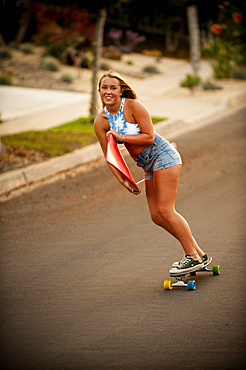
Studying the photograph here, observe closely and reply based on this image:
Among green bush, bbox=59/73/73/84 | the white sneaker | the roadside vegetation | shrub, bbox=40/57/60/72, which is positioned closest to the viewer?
the white sneaker

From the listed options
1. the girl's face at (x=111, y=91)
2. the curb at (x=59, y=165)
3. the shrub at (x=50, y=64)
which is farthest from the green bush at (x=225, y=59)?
the girl's face at (x=111, y=91)

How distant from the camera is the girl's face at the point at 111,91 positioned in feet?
13.2

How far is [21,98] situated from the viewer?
16.7m

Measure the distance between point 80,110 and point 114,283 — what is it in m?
10.9

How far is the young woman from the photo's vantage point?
4.03m

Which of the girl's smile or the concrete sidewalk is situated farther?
the concrete sidewalk

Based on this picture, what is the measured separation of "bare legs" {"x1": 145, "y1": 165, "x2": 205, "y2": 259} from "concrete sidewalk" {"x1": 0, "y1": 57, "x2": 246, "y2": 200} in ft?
11.6

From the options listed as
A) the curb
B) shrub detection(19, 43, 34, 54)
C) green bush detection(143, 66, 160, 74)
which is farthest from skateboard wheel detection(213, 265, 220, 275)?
shrub detection(19, 43, 34, 54)

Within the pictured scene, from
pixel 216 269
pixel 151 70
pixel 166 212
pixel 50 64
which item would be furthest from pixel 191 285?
pixel 151 70

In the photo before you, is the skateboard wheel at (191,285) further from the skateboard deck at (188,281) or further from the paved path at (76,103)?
the paved path at (76,103)

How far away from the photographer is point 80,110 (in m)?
14.7

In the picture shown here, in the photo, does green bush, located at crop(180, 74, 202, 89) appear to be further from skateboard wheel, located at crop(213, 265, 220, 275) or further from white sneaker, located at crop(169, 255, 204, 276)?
white sneaker, located at crop(169, 255, 204, 276)

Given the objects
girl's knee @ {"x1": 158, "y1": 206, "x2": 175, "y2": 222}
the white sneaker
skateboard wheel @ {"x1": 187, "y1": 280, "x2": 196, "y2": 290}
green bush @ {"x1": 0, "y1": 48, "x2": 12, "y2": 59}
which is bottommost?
skateboard wheel @ {"x1": 187, "y1": 280, "x2": 196, "y2": 290}

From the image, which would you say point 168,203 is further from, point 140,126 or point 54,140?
point 54,140
